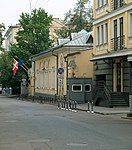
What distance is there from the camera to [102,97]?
3816cm

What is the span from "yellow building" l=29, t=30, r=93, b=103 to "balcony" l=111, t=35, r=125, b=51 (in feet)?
16.1

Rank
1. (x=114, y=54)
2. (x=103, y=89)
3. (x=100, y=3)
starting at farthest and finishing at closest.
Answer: (x=100, y=3)
(x=103, y=89)
(x=114, y=54)

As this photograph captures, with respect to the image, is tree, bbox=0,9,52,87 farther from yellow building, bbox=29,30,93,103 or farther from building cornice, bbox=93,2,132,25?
building cornice, bbox=93,2,132,25

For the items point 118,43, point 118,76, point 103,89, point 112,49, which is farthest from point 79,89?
point 118,43

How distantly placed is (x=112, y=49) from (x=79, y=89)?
26.6 feet

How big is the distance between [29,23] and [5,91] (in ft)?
117

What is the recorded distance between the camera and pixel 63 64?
5281cm

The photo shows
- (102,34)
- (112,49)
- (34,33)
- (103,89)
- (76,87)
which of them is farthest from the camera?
(34,33)

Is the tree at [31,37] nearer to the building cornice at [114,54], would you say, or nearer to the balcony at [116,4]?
the building cornice at [114,54]


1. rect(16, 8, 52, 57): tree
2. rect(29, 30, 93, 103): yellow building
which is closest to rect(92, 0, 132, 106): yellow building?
rect(29, 30, 93, 103): yellow building

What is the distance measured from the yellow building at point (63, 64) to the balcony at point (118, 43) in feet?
16.1

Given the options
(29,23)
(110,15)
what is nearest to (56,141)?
(110,15)

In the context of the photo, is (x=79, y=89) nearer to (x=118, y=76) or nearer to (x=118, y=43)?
(x=118, y=76)

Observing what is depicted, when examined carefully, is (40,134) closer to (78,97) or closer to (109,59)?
(109,59)
